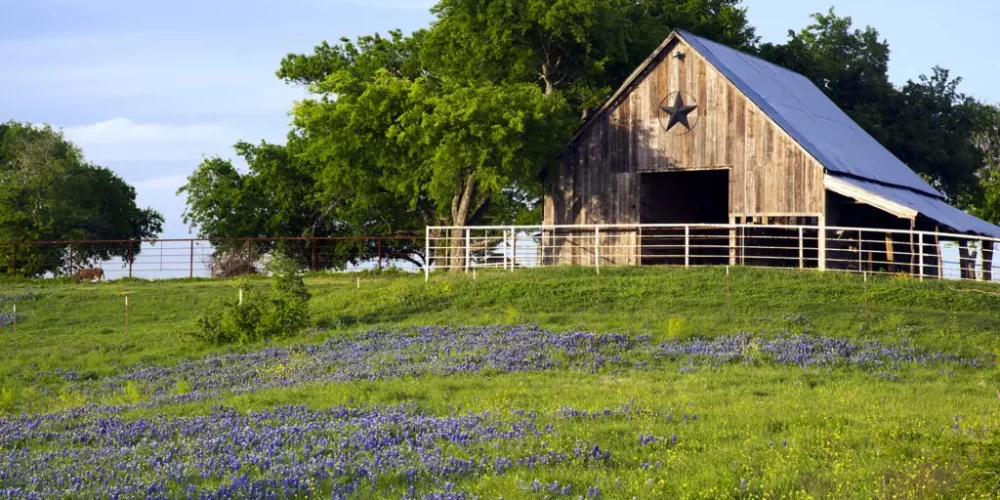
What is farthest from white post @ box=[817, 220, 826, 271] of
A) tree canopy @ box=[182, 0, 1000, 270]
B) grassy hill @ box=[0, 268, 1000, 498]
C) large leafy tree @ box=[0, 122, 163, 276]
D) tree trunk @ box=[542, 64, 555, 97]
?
large leafy tree @ box=[0, 122, 163, 276]

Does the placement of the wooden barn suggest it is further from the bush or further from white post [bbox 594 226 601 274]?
the bush

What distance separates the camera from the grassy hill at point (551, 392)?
10.5m

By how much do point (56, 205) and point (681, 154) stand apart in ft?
123

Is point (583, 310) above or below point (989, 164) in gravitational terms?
below

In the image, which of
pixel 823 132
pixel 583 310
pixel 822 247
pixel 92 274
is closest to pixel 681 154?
pixel 823 132

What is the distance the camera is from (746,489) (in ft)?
32.0

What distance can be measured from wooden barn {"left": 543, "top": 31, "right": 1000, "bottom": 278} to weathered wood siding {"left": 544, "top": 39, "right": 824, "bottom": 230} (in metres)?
0.04

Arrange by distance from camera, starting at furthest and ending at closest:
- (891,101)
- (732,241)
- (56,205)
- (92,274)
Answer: (56,205) < (891,101) < (92,274) < (732,241)

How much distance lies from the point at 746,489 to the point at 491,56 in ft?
111

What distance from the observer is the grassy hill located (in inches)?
413

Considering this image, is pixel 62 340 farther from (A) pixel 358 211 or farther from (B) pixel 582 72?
(A) pixel 358 211

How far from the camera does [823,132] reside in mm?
39406

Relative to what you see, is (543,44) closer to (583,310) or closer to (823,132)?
(823,132)

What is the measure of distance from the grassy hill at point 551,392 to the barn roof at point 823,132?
6.24 m
